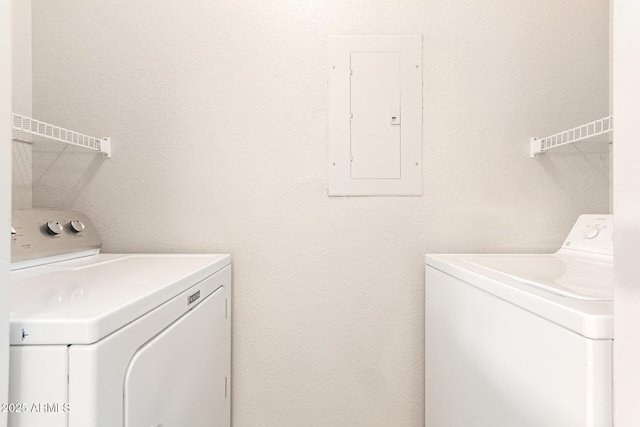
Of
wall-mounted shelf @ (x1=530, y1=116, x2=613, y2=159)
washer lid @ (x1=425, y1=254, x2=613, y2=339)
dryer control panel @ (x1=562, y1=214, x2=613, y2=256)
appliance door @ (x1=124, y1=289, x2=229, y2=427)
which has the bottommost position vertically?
appliance door @ (x1=124, y1=289, x2=229, y2=427)

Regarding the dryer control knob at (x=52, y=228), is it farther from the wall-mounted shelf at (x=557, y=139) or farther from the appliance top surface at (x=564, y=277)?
the wall-mounted shelf at (x=557, y=139)

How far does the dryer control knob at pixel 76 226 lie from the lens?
1168 millimetres

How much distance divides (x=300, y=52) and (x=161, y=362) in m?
1.21

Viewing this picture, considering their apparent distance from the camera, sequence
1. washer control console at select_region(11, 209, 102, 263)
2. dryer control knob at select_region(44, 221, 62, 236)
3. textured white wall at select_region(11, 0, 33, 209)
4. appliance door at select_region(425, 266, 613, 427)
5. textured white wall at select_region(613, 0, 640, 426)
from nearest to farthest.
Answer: textured white wall at select_region(613, 0, 640, 426) < appliance door at select_region(425, 266, 613, 427) < washer control console at select_region(11, 209, 102, 263) < dryer control knob at select_region(44, 221, 62, 236) < textured white wall at select_region(11, 0, 33, 209)

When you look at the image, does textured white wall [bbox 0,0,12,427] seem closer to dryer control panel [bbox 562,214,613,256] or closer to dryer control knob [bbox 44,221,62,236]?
dryer control knob [bbox 44,221,62,236]

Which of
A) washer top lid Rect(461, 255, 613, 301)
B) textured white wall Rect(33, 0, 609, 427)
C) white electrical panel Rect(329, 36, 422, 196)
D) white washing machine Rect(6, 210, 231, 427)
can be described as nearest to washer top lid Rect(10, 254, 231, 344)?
white washing machine Rect(6, 210, 231, 427)

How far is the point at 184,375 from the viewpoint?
2.65 feet

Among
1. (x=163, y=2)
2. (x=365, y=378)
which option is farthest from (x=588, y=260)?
(x=163, y=2)

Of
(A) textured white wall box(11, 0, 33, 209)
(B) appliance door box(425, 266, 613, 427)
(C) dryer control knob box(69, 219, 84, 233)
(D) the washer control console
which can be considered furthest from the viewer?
(A) textured white wall box(11, 0, 33, 209)

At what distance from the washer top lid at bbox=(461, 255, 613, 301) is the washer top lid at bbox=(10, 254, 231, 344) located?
2.65 feet

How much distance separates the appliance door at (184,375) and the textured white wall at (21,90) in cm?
94

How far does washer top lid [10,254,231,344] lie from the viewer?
47 centimetres

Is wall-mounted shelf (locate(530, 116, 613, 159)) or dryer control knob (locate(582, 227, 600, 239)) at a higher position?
wall-mounted shelf (locate(530, 116, 613, 159))

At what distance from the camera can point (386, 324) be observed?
136cm
